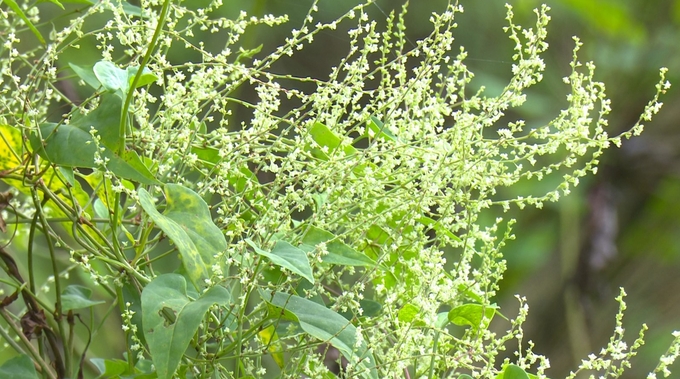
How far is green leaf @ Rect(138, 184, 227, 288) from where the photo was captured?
0.34 metres

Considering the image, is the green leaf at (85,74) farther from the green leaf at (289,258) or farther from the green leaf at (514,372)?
the green leaf at (514,372)

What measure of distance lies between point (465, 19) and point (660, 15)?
16.1 inches

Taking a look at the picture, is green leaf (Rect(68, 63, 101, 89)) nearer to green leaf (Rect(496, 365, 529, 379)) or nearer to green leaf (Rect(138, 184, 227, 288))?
green leaf (Rect(138, 184, 227, 288))

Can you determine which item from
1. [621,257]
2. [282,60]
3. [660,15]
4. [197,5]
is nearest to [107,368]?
[197,5]

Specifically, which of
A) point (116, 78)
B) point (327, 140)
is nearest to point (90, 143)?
point (116, 78)

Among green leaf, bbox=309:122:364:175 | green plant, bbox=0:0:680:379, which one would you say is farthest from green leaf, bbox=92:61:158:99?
green leaf, bbox=309:122:364:175

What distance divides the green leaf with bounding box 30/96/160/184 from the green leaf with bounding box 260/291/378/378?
0.26 feet

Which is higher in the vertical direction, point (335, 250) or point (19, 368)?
point (335, 250)

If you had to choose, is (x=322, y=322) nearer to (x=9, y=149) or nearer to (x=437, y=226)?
(x=437, y=226)

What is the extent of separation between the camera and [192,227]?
364 mm

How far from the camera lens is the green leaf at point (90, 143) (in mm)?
362

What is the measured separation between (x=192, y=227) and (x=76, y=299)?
14 centimetres

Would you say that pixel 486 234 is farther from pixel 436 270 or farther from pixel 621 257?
pixel 621 257

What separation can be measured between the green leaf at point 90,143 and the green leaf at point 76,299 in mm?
98
